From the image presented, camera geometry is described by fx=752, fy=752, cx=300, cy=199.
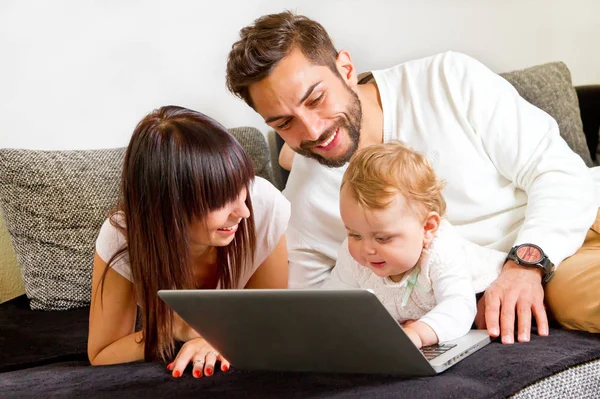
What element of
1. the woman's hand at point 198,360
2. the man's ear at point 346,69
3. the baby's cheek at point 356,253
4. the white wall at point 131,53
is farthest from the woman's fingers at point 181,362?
the white wall at point 131,53

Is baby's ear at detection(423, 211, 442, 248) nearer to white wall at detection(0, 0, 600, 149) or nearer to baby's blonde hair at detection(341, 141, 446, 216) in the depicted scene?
baby's blonde hair at detection(341, 141, 446, 216)

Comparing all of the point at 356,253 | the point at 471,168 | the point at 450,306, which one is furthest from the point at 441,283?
the point at 471,168

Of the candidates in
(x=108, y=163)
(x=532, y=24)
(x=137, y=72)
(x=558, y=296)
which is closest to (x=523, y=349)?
(x=558, y=296)

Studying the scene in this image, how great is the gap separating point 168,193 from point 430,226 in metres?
0.50

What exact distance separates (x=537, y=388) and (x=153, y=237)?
0.71 m

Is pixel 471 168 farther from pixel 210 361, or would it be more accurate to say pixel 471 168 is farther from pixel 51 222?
pixel 51 222

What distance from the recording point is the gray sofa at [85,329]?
44.3 inches

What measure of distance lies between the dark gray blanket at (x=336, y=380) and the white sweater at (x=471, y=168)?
39 centimetres

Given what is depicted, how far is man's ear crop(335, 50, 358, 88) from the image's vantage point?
185cm

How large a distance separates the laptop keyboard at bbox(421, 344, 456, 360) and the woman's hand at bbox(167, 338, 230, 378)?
13.3 inches

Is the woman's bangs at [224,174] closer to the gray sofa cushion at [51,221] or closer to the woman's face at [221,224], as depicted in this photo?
the woman's face at [221,224]

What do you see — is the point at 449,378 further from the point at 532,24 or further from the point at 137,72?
the point at 532,24

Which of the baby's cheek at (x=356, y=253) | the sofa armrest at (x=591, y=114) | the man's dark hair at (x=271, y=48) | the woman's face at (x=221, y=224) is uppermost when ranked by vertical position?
the man's dark hair at (x=271, y=48)

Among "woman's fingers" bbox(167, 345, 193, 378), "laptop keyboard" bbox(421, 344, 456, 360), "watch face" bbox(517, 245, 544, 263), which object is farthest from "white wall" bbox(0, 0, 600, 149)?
"laptop keyboard" bbox(421, 344, 456, 360)
